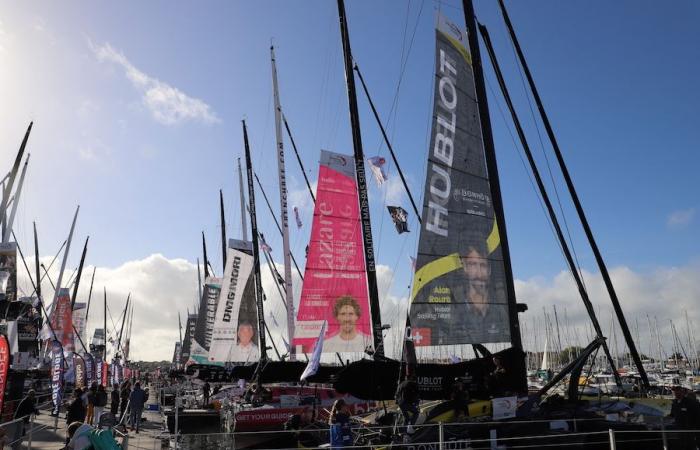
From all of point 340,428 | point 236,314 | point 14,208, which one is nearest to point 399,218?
point 340,428

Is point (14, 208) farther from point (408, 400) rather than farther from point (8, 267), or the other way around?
point (408, 400)

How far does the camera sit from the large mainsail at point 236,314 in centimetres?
2552

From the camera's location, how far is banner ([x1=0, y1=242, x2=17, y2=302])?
23.3m

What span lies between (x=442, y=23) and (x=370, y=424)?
9.73m

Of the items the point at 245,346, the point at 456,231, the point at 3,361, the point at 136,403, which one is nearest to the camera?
the point at 3,361

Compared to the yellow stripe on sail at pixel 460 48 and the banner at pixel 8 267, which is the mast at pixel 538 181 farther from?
the banner at pixel 8 267

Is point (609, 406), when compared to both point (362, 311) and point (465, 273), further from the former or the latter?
point (362, 311)

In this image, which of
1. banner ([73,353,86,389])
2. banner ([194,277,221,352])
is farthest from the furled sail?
banner ([73,353,86,389])

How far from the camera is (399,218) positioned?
18.6 meters

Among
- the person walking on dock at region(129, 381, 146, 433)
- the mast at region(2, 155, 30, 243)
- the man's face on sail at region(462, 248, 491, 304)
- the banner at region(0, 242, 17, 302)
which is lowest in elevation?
the person walking on dock at region(129, 381, 146, 433)

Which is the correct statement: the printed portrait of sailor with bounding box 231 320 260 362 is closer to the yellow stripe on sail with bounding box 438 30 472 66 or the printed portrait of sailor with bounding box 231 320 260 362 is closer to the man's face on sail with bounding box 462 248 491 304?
the man's face on sail with bounding box 462 248 491 304

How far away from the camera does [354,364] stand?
11188 millimetres

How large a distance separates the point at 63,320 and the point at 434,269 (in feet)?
96.0

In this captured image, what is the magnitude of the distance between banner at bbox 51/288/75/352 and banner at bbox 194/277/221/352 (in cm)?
840
